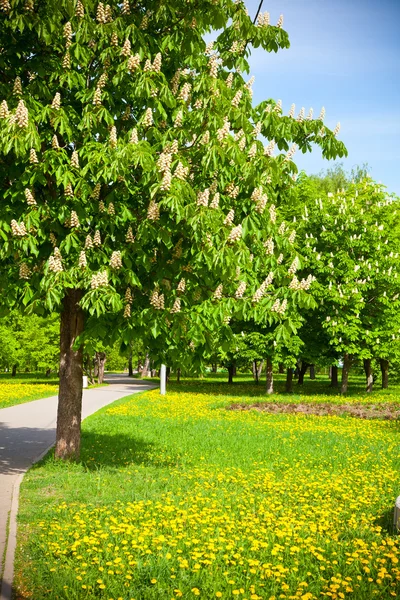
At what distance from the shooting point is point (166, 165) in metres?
6.52

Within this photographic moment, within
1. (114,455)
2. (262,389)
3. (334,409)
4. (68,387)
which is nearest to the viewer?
(68,387)

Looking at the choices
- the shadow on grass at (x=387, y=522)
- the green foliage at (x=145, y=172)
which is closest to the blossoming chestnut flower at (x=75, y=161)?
the green foliage at (x=145, y=172)

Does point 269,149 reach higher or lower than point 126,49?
lower

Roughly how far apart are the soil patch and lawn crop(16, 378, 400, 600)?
264 inches

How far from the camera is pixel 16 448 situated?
1262cm

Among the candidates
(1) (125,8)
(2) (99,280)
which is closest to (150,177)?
(2) (99,280)

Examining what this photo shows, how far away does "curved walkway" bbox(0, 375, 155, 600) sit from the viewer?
6.09 metres

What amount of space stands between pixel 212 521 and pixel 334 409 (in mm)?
14695

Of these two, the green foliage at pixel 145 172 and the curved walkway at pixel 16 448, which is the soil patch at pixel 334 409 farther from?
the green foliage at pixel 145 172

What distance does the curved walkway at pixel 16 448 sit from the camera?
6.09 metres

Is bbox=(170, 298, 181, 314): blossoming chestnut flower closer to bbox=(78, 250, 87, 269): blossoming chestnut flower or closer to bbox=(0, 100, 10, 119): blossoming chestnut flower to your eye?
bbox=(78, 250, 87, 269): blossoming chestnut flower

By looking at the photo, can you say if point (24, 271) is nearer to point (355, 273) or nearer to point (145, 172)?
point (145, 172)

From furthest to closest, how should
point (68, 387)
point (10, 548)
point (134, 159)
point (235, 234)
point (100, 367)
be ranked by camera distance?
point (100, 367) → point (68, 387) → point (134, 159) → point (235, 234) → point (10, 548)

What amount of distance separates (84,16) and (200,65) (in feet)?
7.56
